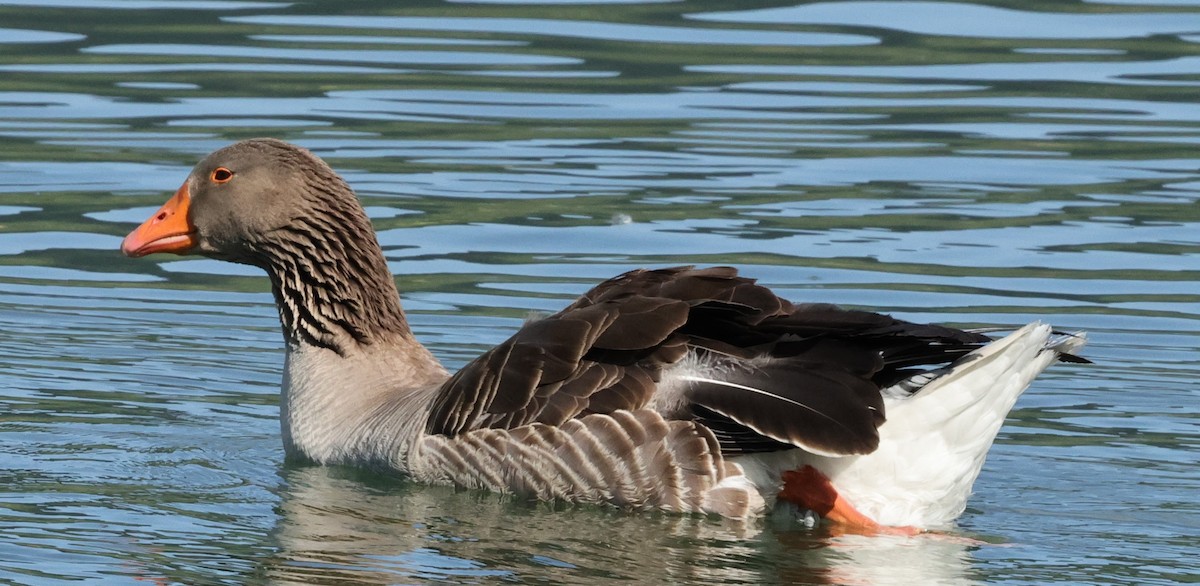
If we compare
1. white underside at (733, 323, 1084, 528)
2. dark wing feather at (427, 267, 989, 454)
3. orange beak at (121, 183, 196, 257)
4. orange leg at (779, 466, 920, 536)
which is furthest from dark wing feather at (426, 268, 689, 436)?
orange beak at (121, 183, 196, 257)

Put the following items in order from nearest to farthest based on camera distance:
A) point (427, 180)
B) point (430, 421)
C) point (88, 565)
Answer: point (88, 565) → point (430, 421) → point (427, 180)

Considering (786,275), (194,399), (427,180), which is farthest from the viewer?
(427,180)

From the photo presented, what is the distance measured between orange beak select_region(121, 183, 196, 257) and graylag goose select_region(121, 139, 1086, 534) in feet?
5.58

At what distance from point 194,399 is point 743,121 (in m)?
8.87

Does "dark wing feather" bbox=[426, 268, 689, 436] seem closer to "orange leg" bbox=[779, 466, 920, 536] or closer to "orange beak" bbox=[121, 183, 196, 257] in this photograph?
"orange leg" bbox=[779, 466, 920, 536]

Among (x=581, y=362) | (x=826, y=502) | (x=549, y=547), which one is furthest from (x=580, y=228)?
(x=549, y=547)

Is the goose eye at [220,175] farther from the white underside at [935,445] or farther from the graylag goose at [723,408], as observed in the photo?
the white underside at [935,445]

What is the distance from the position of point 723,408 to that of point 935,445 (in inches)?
36.5

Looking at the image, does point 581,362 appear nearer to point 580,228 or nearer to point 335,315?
point 335,315

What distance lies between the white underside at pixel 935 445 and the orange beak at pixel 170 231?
134 inches

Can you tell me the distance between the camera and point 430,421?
10.1 metres

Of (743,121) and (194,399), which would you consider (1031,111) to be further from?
(194,399)

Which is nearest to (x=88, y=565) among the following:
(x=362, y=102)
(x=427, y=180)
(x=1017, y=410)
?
(x=1017, y=410)

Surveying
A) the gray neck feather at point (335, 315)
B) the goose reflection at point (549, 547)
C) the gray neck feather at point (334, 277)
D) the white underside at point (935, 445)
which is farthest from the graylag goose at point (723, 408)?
the gray neck feather at point (334, 277)
